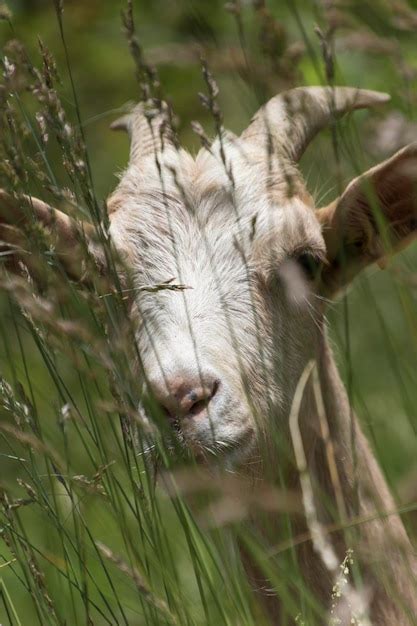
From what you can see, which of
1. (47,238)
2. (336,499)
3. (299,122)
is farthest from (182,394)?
(299,122)

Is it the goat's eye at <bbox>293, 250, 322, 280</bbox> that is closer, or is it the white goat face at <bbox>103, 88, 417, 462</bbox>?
the white goat face at <bbox>103, 88, 417, 462</bbox>

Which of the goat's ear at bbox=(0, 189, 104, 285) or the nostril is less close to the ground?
the goat's ear at bbox=(0, 189, 104, 285)

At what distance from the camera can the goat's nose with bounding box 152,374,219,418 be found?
3.31 m

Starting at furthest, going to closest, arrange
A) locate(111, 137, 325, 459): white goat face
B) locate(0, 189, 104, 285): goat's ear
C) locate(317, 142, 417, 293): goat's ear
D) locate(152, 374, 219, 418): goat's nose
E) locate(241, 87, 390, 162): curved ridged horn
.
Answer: locate(241, 87, 390, 162): curved ridged horn < locate(317, 142, 417, 293): goat's ear < locate(111, 137, 325, 459): white goat face < locate(152, 374, 219, 418): goat's nose < locate(0, 189, 104, 285): goat's ear

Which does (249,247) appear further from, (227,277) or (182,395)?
(182,395)

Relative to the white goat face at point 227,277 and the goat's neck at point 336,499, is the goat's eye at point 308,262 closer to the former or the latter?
the white goat face at point 227,277

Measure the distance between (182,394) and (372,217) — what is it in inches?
53.1

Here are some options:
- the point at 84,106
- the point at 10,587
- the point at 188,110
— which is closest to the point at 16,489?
the point at 10,587

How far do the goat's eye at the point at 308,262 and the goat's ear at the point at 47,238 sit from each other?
79cm

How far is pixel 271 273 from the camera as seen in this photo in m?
4.22

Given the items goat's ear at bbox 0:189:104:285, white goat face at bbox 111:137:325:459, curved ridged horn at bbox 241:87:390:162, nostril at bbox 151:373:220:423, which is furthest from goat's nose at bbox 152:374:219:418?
curved ridged horn at bbox 241:87:390:162

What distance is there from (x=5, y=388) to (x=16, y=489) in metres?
4.64

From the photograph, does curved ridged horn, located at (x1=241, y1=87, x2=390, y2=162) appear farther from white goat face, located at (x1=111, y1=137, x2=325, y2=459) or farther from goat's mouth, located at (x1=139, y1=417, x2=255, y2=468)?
goat's mouth, located at (x1=139, y1=417, x2=255, y2=468)

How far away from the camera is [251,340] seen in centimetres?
407
